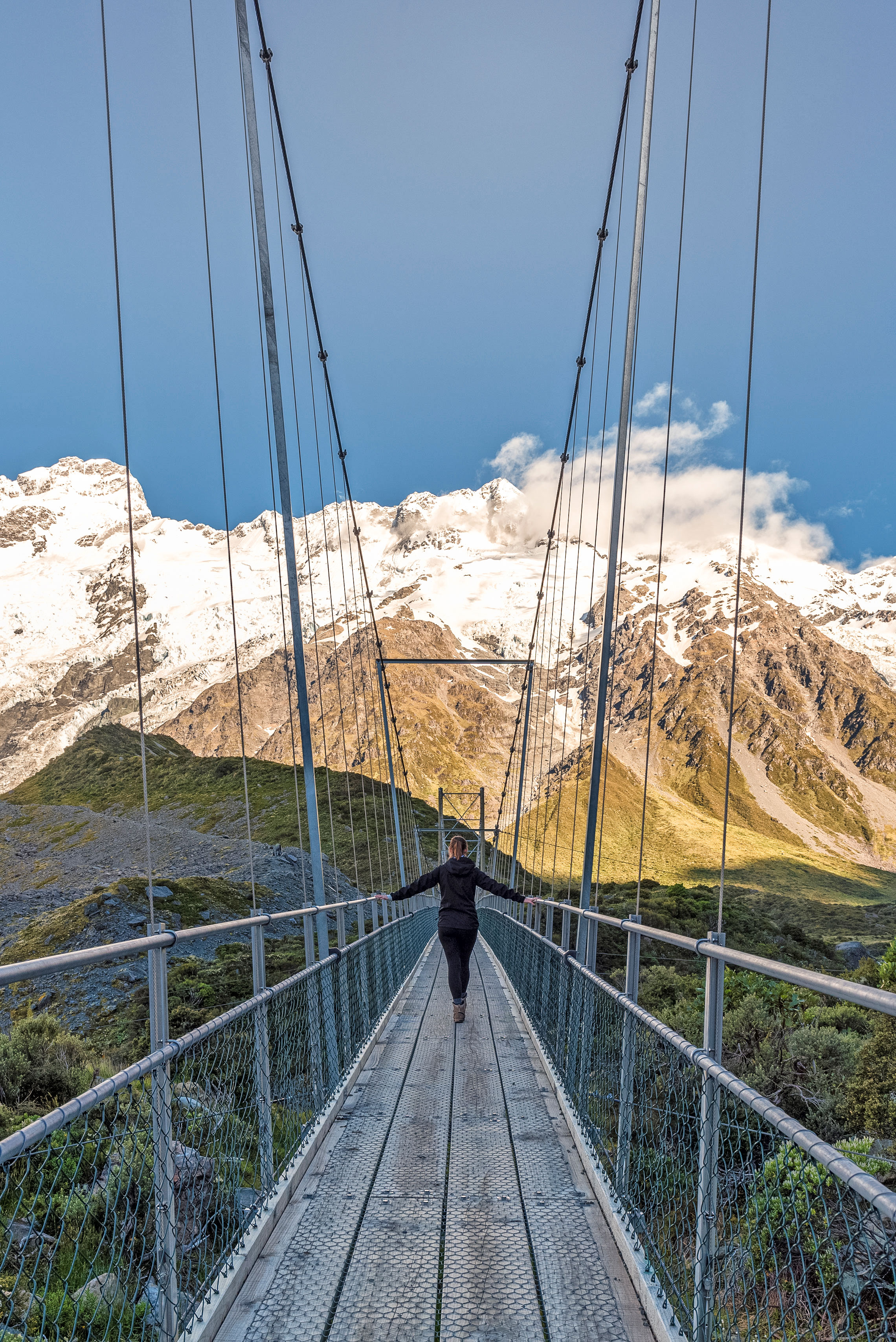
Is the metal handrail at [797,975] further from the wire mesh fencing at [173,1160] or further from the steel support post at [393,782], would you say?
the steel support post at [393,782]

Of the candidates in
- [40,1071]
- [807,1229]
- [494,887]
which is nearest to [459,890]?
[494,887]

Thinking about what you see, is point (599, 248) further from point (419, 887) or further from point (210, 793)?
point (210, 793)

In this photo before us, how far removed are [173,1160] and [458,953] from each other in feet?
13.5

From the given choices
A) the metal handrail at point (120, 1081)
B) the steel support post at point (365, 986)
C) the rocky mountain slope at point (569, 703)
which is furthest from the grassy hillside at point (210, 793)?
the metal handrail at point (120, 1081)

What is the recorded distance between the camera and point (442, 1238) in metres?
2.73

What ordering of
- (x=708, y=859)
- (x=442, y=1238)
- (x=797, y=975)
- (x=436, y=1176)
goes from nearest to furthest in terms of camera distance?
(x=797, y=975), (x=442, y=1238), (x=436, y=1176), (x=708, y=859)

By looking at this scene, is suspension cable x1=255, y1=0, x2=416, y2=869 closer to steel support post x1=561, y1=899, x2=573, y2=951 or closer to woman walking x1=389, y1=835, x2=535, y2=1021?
woman walking x1=389, y1=835, x2=535, y2=1021

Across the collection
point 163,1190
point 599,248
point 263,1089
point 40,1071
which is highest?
point 599,248

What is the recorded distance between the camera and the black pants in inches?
237

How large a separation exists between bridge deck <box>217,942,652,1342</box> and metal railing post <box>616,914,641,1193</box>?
0.61ft

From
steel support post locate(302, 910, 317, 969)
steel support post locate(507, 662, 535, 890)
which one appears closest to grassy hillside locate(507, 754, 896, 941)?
steel support post locate(507, 662, 535, 890)

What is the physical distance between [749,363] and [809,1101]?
5630 mm

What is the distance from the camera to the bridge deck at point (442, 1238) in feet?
7.39

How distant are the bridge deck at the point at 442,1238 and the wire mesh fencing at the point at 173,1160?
161mm
